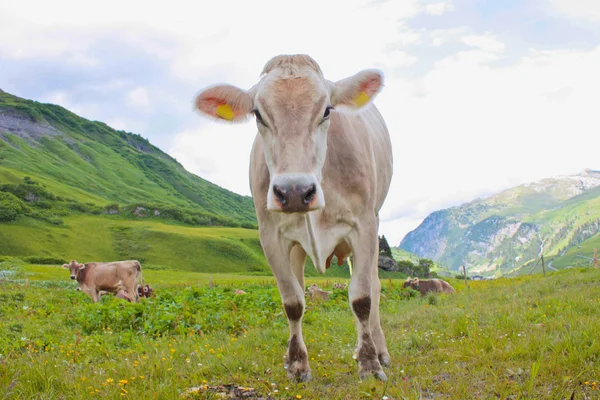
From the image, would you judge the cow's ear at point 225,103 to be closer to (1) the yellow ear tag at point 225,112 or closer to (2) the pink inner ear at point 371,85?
(1) the yellow ear tag at point 225,112

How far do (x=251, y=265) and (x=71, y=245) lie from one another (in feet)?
111

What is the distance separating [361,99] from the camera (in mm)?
5684

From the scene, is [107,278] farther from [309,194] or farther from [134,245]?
[134,245]

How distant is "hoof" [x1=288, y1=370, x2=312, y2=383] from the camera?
5.06 metres

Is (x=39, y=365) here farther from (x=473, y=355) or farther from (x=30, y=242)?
(x=30, y=242)

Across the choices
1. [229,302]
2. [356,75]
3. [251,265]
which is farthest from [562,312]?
[251,265]

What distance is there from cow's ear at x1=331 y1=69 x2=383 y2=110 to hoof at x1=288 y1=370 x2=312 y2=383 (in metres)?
3.05

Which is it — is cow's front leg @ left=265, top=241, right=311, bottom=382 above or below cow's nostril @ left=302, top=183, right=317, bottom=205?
below

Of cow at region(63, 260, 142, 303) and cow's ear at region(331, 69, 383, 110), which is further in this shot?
cow at region(63, 260, 142, 303)

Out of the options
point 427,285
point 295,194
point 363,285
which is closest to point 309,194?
point 295,194

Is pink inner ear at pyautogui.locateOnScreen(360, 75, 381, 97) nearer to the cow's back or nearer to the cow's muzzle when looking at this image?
the cow's muzzle

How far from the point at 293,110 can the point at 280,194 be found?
3.25 feet

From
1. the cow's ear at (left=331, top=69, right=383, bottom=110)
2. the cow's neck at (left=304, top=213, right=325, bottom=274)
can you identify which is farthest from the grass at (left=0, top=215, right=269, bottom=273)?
the cow's ear at (left=331, top=69, right=383, bottom=110)

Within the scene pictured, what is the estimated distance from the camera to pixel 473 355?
5.13m
